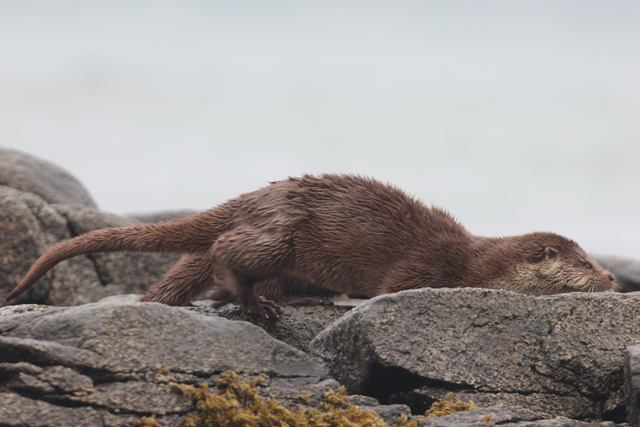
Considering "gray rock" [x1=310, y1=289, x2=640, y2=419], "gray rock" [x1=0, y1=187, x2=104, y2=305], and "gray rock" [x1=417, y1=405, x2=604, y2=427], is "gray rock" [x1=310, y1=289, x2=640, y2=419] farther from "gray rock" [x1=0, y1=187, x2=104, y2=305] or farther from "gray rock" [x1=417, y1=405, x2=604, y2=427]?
"gray rock" [x1=0, y1=187, x2=104, y2=305]

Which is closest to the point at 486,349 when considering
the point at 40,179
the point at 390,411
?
the point at 390,411

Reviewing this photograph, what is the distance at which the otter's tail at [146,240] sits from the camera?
3.97 meters

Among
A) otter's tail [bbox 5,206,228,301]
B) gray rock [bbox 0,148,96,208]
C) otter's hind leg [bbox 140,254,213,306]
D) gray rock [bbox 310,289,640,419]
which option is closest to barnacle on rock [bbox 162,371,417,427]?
gray rock [bbox 310,289,640,419]

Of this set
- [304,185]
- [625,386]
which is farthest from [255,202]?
[625,386]

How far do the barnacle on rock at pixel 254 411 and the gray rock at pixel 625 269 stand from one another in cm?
922

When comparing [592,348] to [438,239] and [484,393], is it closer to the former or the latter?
[484,393]

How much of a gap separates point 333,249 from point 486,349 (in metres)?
1.28

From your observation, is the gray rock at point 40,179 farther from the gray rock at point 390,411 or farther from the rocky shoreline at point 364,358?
the gray rock at point 390,411

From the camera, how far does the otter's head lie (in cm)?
442

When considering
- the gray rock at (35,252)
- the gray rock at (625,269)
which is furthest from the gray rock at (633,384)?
the gray rock at (625,269)

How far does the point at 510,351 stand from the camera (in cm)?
341

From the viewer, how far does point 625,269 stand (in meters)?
11.1

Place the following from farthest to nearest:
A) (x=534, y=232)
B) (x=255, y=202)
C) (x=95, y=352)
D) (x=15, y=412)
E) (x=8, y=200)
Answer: (x=8, y=200) → (x=534, y=232) → (x=255, y=202) → (x=95, y=352) → (x=15, y=412)

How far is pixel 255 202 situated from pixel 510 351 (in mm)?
1927
